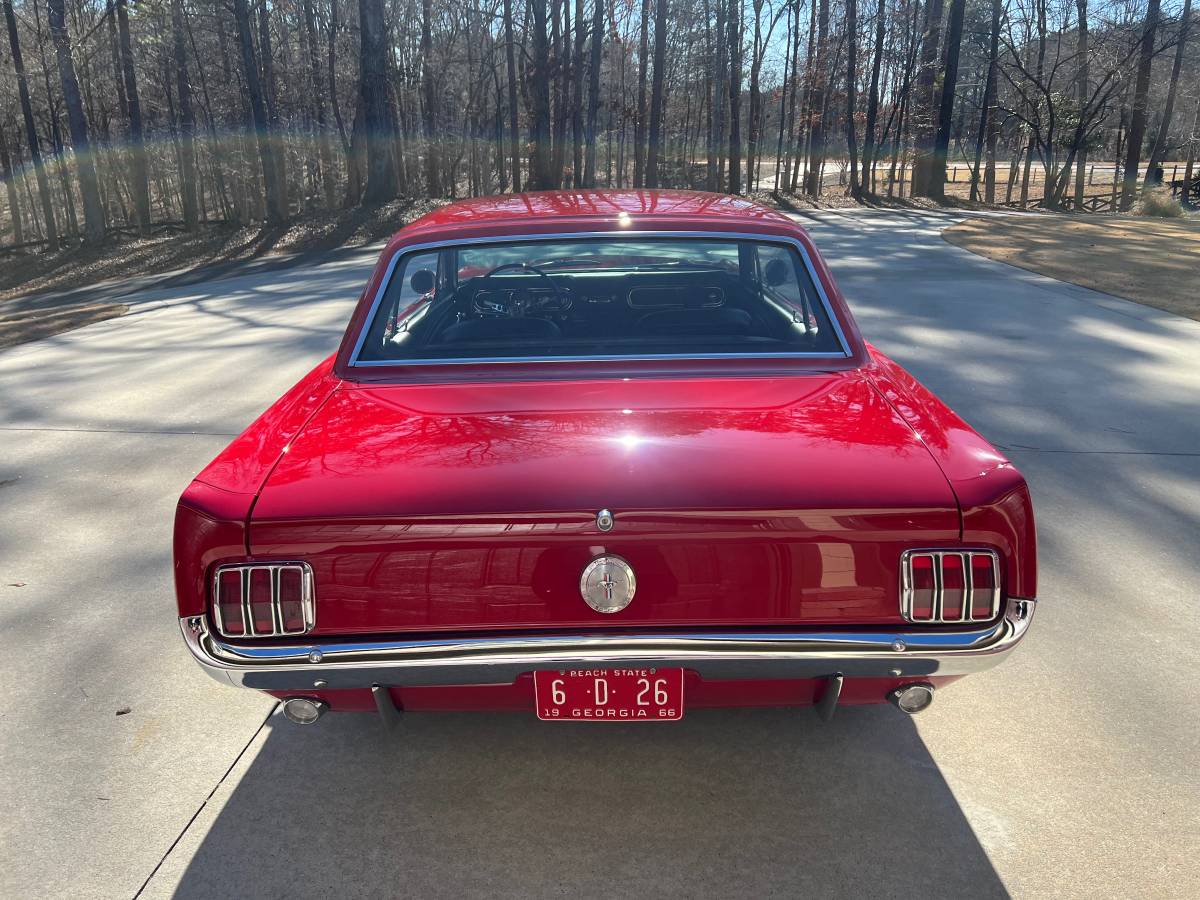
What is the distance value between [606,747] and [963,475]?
4.29 feet

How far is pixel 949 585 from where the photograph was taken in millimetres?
2174

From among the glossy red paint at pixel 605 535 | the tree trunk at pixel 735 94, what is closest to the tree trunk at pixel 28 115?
the tree trunk at pixel 735 94

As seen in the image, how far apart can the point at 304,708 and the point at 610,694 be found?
29.5 inches

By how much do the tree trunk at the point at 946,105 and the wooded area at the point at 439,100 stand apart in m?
0.09

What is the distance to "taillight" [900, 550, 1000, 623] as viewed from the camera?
2156mm

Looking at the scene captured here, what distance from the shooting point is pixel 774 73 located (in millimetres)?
48844

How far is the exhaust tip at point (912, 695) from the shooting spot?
232 centimetres

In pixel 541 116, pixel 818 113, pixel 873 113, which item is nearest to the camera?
pixel 541 116

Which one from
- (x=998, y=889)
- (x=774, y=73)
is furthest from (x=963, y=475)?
(x=774, y=73)

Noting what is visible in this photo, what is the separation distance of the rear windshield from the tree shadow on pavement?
118 centimetres

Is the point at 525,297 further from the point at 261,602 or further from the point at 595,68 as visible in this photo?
the point at 595,68

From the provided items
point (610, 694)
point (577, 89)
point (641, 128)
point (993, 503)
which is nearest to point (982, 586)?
point (993, 503)

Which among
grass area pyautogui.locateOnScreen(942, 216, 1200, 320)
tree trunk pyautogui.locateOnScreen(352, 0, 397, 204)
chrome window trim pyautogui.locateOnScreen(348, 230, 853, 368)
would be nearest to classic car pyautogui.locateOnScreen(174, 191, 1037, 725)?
chrome window trim pyautogui.locateOnScreen(348, 230, 853, 368)

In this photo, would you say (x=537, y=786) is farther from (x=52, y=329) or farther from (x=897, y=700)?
(x=52, y=329)
